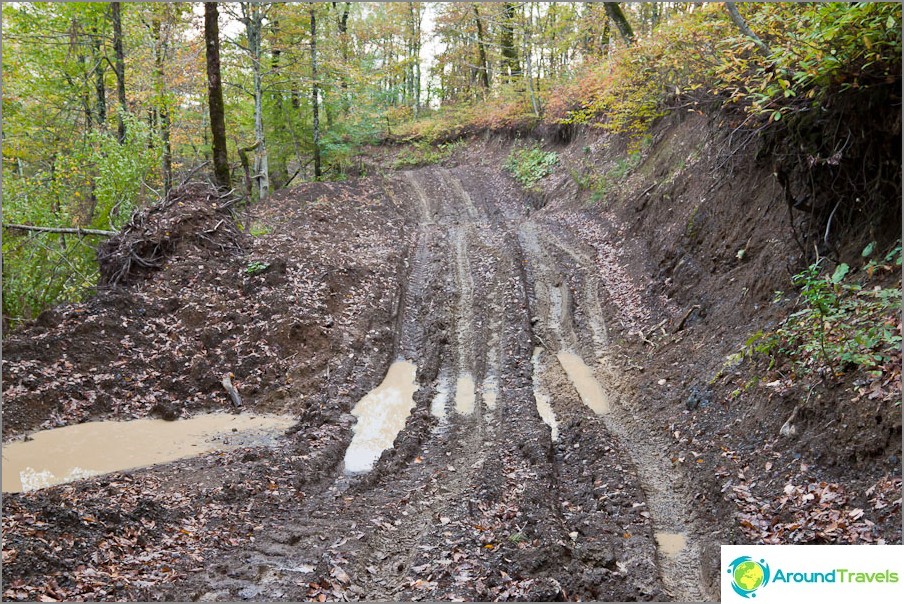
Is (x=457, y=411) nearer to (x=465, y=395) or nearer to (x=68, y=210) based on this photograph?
(x=465, y=395)

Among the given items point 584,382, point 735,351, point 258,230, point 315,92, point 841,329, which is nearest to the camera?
point 841,329

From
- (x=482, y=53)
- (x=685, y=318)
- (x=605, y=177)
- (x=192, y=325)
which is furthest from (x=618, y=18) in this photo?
(x=482, y=53)

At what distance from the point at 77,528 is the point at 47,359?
4555mm

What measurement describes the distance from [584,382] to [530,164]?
1508 centimetres

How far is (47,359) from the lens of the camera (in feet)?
27.6

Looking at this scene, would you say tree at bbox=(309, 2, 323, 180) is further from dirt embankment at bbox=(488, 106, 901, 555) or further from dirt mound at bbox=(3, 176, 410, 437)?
dirt embankment at bbox=(488, 106, 901, 555)

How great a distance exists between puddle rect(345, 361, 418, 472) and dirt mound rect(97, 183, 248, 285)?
5.21m

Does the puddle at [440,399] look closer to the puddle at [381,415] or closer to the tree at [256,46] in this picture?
the puddle at [381,415]

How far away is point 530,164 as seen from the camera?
891 inches

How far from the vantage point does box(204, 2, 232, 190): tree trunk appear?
1281 centimetres

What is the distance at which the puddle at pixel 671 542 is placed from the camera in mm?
5426

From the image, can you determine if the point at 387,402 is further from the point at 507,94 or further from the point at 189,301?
the point at 507,94

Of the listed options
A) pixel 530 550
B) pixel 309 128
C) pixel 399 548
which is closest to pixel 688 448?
pixel 530 550

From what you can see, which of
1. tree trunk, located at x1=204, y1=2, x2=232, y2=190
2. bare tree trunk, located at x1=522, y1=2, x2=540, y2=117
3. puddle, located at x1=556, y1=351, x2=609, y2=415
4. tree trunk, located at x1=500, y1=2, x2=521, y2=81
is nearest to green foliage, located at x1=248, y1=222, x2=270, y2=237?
tree trunk, located at x1=204, y1=2, x2=232, y2=190
